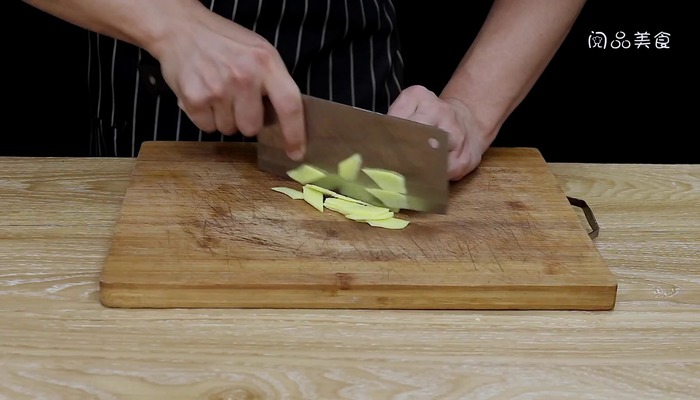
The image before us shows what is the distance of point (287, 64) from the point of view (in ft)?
4.75

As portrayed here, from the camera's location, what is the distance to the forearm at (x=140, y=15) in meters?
1.22

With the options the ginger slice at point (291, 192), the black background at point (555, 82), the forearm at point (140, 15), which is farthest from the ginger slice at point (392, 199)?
the black background at point (555, 82)

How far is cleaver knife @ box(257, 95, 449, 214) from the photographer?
1200 mm

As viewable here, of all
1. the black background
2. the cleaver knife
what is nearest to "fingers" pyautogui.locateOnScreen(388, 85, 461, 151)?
the cleaver knife

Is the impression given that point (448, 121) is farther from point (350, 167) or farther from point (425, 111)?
point (350, 167)

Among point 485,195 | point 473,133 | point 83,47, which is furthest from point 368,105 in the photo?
point 83,47

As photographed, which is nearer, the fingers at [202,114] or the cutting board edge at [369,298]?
the cutting board edge at [369,298]

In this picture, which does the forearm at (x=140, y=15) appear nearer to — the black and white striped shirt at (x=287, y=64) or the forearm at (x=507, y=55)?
the black and white striped shirt at (x=287, y=64)

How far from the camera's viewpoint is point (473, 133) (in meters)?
1.38

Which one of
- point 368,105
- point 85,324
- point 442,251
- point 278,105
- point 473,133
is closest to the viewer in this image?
point 85,324

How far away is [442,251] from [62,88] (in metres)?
1.23

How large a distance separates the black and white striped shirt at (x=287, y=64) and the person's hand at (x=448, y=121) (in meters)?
0.20

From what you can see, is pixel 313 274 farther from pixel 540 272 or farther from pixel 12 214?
pixel 12 214

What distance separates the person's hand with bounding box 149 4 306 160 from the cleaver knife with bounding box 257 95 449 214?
36mm
